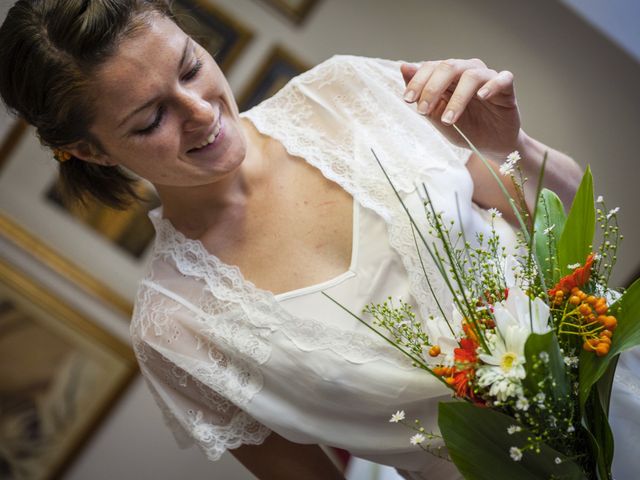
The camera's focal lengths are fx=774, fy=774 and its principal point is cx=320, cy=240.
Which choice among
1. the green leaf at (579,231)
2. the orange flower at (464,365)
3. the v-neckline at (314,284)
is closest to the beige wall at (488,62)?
the v-neckline at (314,284)

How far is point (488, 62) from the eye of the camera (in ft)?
8.97

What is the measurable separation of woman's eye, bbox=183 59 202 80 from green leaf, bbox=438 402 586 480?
A: 31.4 inches

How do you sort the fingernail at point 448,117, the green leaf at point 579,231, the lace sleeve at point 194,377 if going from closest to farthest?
1. the green leaf at point 579,231
2. the fingernail at point 448,117
3. the lace sleeve at point 194,377

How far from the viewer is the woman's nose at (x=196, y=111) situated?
1.41 meters

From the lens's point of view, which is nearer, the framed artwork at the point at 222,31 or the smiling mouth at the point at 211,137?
the smiling mouth at the point at 211,137

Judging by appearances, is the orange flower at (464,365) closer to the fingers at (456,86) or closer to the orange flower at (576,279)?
the orange flower at (576,279)

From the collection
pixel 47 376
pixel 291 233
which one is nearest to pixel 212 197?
pixel 291 233

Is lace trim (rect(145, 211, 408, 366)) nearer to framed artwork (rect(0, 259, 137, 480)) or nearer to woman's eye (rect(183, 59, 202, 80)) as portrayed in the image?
woman's eye (rect(183, 59, 202, 80))

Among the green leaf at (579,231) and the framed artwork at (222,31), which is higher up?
the green leaf at (579,231)

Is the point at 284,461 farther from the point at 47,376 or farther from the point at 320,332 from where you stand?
the point at 47,376

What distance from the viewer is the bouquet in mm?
947

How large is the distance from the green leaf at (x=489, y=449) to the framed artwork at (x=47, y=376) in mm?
2064

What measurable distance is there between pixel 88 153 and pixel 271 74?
1.45 m

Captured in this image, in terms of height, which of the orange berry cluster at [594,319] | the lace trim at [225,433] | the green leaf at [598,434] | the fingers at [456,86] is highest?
the fingers at [456,86]
